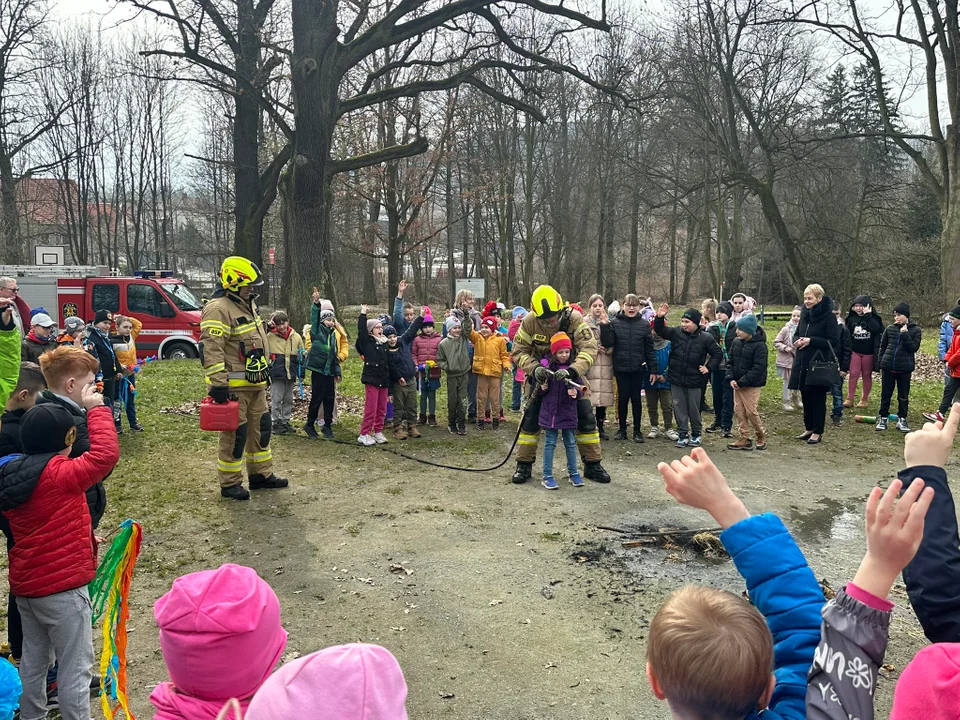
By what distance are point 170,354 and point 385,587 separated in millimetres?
16742

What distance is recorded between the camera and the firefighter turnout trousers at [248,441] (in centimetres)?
734

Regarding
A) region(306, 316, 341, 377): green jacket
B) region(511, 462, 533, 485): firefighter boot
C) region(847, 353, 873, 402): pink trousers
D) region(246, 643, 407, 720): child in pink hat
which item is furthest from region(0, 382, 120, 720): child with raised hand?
region(847, 353, 873, 402): pink trousers

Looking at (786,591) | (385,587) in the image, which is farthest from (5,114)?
(786,591)

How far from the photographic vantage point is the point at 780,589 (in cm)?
198

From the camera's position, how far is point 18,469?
327 centimetres

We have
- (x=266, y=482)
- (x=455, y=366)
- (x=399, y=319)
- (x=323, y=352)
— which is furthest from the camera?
(x=399, y=319)

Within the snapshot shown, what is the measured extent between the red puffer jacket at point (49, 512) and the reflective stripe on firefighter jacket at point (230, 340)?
371cm

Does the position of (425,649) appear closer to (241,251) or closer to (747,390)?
(747,390)

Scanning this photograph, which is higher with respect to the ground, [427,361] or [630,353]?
[630,353]

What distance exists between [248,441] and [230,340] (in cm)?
109

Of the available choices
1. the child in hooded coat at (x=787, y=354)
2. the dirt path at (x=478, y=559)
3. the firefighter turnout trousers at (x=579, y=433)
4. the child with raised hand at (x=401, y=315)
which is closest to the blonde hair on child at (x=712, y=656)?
the dirt path at (x=478, y=559)

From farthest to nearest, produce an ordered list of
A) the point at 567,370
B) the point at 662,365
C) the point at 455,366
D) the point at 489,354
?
the point at 489,354 → the point at 662,365 → the point at 455,366 → the point at 567,370

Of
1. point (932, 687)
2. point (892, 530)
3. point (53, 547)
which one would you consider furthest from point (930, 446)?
point (53, 547)

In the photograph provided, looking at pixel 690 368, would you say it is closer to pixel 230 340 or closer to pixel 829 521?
pixel 829 521
